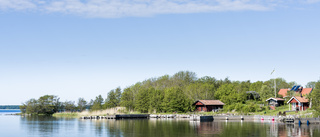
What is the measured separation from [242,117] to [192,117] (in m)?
14.5

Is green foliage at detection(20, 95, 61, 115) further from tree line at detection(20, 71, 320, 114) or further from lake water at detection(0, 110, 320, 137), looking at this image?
lake water at detection(0, 110, 320, 137)

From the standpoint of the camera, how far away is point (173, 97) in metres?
122

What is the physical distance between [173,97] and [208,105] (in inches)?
507

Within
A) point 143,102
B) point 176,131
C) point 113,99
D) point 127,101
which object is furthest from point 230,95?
point 176,131

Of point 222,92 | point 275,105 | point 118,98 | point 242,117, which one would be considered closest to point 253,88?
point 222,92

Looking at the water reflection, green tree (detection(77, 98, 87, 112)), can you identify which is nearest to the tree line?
green tree (detection(77, 98, 87, 112))

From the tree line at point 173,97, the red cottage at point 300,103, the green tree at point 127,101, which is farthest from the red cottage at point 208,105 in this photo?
the red cottage at point 300,103

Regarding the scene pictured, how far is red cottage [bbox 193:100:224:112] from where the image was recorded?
12106 cm

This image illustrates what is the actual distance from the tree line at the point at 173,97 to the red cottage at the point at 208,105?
7.99ft

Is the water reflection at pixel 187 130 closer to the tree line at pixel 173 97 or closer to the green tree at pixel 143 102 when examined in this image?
the tree line at pixel 173 97

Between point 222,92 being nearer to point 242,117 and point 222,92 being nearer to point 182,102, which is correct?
point 182,102

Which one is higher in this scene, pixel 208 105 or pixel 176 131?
pixel 208 105

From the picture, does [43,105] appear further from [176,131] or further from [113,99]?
[176,131]

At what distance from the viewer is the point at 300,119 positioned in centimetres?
7919
